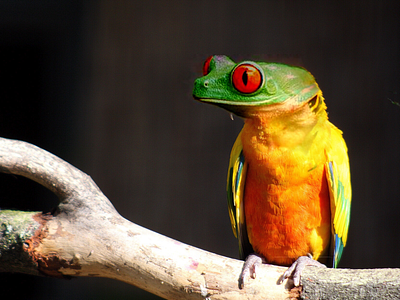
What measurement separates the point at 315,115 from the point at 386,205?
2404mm

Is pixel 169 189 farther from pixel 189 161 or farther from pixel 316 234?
pixel 316 234

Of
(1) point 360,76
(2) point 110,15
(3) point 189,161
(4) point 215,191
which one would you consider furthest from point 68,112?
(1) point 360,76

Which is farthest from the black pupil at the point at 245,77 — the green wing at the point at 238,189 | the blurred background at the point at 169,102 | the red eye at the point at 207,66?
the blurred background at the point at 169,102

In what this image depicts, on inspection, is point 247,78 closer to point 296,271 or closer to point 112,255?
point 296,271

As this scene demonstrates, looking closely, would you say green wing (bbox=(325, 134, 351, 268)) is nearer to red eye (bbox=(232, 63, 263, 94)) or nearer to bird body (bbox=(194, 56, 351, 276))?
bird body (bbox=(194, 56, 351, 276))

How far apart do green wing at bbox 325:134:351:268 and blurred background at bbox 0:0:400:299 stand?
194 centimetres

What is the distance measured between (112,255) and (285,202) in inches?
28.0

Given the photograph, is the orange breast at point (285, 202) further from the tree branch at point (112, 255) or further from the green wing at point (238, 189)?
the tree branch at point (112, 255)

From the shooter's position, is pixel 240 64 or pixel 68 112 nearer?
pixel 240 64

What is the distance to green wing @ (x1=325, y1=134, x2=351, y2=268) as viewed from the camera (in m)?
1.65

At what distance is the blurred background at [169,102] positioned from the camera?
3498 mm

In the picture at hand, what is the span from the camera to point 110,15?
3957 millimetres

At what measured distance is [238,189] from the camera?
5.73 feet

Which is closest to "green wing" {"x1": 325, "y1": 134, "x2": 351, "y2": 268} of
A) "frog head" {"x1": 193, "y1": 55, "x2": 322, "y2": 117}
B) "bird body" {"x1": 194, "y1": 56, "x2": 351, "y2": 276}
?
"bird body" {"x1": 194, "y1": 56, "x2": 351, "y2": 276}
